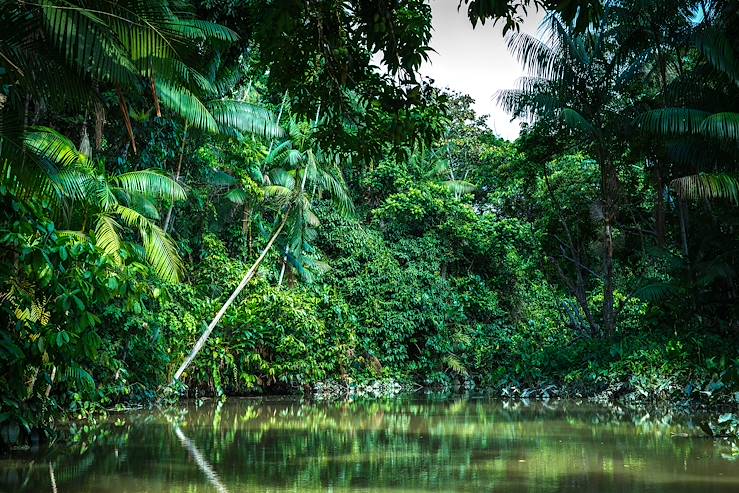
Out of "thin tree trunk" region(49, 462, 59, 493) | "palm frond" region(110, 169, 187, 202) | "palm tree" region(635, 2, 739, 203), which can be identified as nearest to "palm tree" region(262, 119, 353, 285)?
"palm frond" region(110, 169, 187, 202)

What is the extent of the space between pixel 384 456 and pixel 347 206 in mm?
12241

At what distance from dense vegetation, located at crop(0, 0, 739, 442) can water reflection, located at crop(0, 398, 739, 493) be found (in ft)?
3.38

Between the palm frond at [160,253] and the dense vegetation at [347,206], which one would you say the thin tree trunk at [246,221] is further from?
the palm frond at [160,253]

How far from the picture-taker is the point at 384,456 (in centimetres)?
630

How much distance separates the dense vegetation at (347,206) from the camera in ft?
19.7

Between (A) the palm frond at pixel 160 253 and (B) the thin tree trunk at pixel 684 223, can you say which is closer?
(A) the palm frond at pixel 160 253

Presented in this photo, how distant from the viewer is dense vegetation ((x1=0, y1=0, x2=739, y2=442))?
19.7 feet

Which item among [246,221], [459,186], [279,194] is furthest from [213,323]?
[459,186]

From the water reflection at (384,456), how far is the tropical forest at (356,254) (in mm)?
58

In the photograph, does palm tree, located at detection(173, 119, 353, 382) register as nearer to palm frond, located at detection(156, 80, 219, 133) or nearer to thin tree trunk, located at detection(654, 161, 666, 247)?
palm frond, located at detection(156, 80, 219, 133)

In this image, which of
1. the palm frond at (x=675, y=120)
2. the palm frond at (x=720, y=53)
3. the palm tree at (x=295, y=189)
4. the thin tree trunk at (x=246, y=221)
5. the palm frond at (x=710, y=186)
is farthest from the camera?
the thin tree trunk at (x=246, y=221)

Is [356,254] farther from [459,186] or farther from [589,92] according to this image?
[589,92]

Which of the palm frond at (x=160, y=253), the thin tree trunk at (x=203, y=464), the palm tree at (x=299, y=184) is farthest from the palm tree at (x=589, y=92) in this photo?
the thin tree trunk at (x=203, y=464)

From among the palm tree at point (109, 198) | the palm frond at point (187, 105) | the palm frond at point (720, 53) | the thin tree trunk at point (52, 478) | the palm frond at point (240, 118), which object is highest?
the palm frond at point (720, 53)
